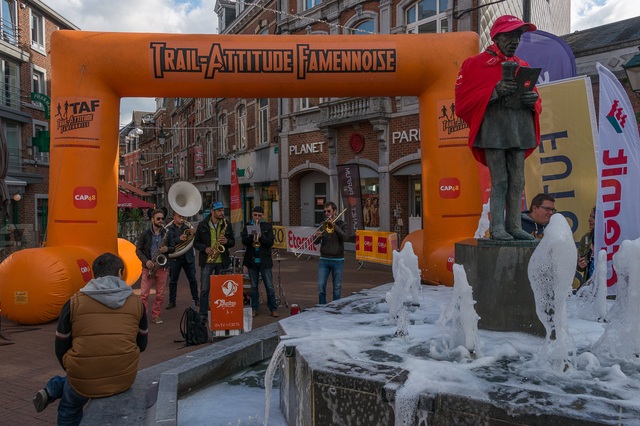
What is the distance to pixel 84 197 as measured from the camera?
7953 millimetres

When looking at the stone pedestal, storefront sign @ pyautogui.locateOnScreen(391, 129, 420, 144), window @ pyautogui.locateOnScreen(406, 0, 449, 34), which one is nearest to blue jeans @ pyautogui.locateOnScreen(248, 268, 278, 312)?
the stone pedestal

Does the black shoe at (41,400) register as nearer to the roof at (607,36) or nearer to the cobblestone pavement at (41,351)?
the cobblestone pavement at (41,351)

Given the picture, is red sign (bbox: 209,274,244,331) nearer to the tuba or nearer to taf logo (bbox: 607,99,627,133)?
the tuba

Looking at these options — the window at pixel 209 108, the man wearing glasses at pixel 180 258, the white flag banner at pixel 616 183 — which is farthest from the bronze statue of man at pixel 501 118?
the window at pixel 209 108

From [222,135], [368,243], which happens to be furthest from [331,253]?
[222,135]

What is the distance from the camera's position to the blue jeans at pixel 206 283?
7.27m

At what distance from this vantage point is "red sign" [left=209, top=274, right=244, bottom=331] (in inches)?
243

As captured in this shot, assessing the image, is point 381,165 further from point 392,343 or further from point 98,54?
point 392,343

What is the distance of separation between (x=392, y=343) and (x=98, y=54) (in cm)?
695

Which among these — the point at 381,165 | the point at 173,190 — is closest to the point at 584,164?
the point at 173,190

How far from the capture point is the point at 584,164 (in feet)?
18.4

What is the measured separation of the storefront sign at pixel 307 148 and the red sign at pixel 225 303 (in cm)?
1303

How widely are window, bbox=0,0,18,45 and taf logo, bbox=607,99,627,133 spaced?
86.9 ft

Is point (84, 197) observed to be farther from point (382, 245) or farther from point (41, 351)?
point (382, 245)
